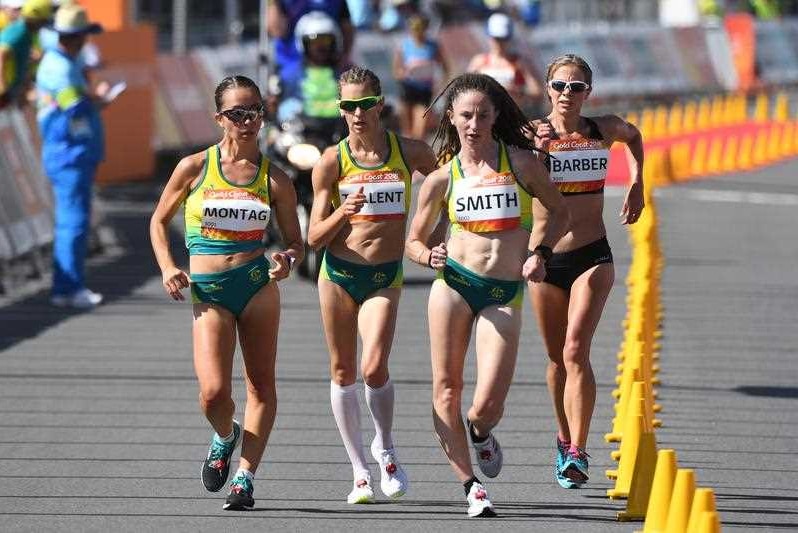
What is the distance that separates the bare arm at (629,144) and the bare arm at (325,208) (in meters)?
1.48

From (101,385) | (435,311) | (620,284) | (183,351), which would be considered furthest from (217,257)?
(620,284)

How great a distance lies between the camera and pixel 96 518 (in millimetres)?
8812

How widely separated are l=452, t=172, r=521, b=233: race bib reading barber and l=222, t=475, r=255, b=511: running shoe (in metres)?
1.45

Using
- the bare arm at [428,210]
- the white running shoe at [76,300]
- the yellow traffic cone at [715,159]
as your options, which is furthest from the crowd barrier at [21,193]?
the yellow traffic cone at [715,159]

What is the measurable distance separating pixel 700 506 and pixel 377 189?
2545 millimetres

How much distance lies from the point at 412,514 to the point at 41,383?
172 inches

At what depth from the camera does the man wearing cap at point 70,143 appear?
1605cm

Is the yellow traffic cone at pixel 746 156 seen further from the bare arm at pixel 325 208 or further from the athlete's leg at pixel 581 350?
the bare arm at pixel 325 208

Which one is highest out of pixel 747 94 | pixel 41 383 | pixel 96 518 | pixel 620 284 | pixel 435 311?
pixel 435 311

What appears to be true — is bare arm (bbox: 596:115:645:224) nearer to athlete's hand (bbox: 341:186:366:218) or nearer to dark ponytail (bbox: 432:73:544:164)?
dark ponytail (bbox: 432:73:544:164)

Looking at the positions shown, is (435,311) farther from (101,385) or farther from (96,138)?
(96,138)

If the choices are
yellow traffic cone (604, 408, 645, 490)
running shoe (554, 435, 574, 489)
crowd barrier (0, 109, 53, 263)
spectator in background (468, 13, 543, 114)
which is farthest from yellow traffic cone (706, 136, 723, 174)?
yellow traffic cone (604, 408, 645, 490)

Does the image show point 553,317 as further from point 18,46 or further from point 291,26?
point 291,26

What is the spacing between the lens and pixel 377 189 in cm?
912
